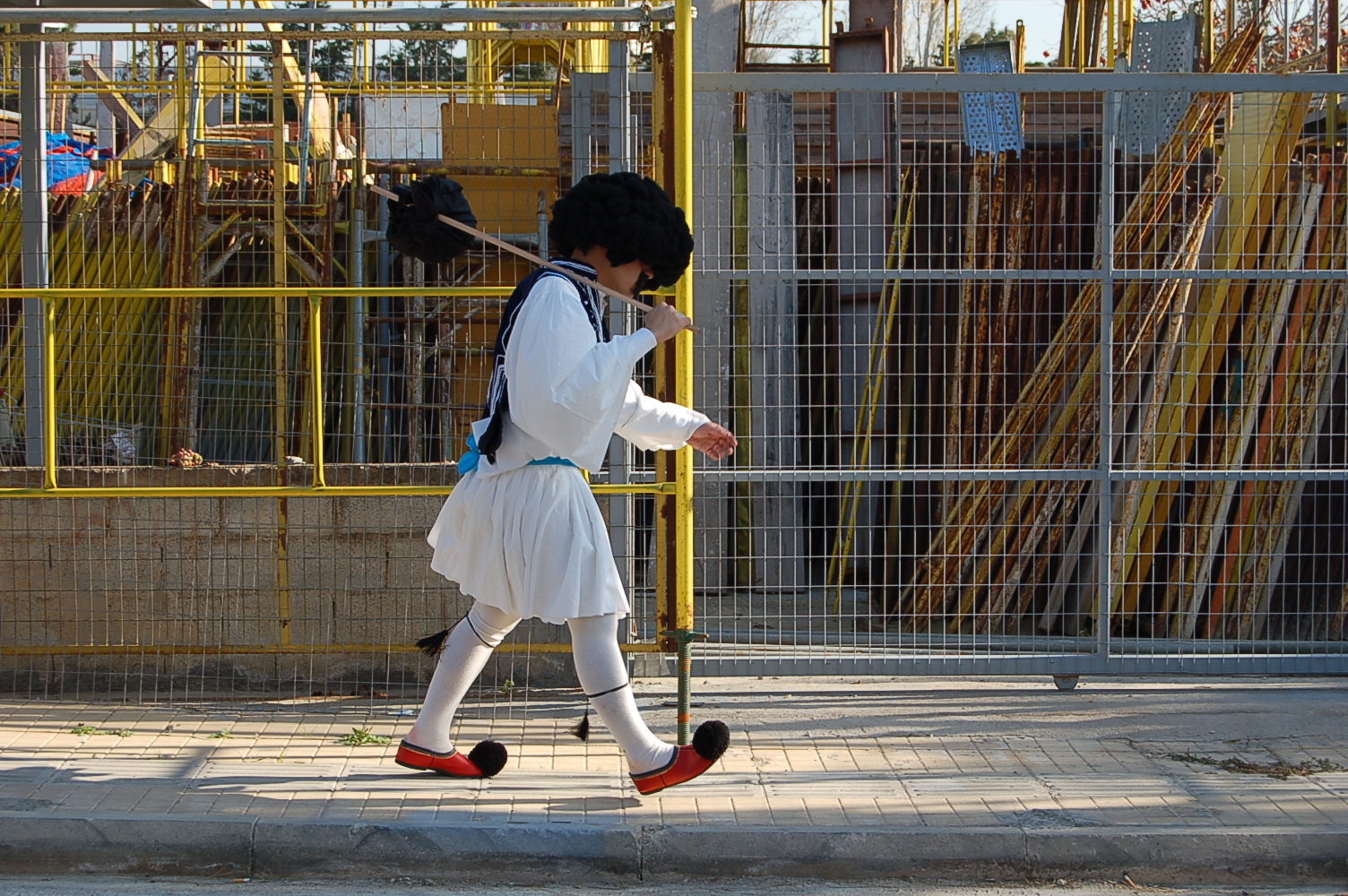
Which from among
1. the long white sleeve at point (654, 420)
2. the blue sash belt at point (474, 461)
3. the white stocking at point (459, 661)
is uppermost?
the long white sleeve at point (654, 420)

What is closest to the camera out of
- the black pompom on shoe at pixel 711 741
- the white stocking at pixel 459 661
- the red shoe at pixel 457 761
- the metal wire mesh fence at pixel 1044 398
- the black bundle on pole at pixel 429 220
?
the black pompom on shoe at pixel 711 741

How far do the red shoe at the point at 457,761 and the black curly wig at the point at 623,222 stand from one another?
1.79 meters

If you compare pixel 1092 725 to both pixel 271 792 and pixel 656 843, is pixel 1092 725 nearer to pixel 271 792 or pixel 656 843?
pixel 656 843

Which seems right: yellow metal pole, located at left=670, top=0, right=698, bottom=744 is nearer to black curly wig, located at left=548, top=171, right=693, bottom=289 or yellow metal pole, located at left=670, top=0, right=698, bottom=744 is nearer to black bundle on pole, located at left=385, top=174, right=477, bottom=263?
black curly wig, located at left=548, top=171, right=693, bottom=289

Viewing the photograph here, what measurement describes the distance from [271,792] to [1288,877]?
329 cm

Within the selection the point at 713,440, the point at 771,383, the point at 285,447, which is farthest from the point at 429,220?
the point at 771,383

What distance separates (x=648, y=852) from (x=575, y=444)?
128cm

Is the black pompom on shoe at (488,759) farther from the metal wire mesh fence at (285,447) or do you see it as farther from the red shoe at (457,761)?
the metal wire mesh fence at (285,447)

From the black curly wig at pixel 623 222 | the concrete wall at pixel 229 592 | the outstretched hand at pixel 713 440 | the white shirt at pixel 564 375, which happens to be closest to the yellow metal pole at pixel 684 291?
the concrete wall at pixel 229 592

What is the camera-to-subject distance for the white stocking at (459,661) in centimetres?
477

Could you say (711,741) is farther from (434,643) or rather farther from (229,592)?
(229,592)

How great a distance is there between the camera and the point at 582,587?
4496 millimetres

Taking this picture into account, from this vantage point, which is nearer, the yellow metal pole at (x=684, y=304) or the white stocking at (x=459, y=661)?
the white stocking at (x=459, y=661)

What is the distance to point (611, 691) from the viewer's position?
14.8 ft
